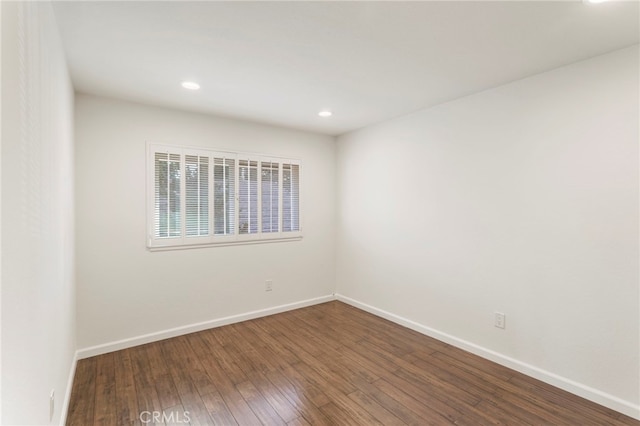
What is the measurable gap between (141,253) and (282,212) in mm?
1668

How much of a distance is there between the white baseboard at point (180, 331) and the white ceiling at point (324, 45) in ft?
7.71

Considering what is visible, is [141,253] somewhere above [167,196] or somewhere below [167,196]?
below

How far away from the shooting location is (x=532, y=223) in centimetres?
246

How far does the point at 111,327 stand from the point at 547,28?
416 cm

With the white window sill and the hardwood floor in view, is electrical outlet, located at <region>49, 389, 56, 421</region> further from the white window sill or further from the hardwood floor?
the white window sill

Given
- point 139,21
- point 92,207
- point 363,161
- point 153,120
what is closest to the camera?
point 139,21

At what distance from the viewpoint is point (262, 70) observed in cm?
234

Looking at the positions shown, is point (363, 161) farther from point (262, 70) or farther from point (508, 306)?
point (508, 306)

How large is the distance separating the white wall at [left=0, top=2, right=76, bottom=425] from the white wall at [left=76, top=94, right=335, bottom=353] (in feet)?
3.21

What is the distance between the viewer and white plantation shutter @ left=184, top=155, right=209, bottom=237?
3.27 metres

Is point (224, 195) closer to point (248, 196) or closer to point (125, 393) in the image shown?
point (248, 196)

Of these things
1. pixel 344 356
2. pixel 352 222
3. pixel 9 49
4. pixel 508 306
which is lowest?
pixel 344 356

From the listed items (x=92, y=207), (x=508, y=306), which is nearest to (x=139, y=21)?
(x=92, y=207)

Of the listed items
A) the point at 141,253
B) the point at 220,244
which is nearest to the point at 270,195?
the point at 220,244
